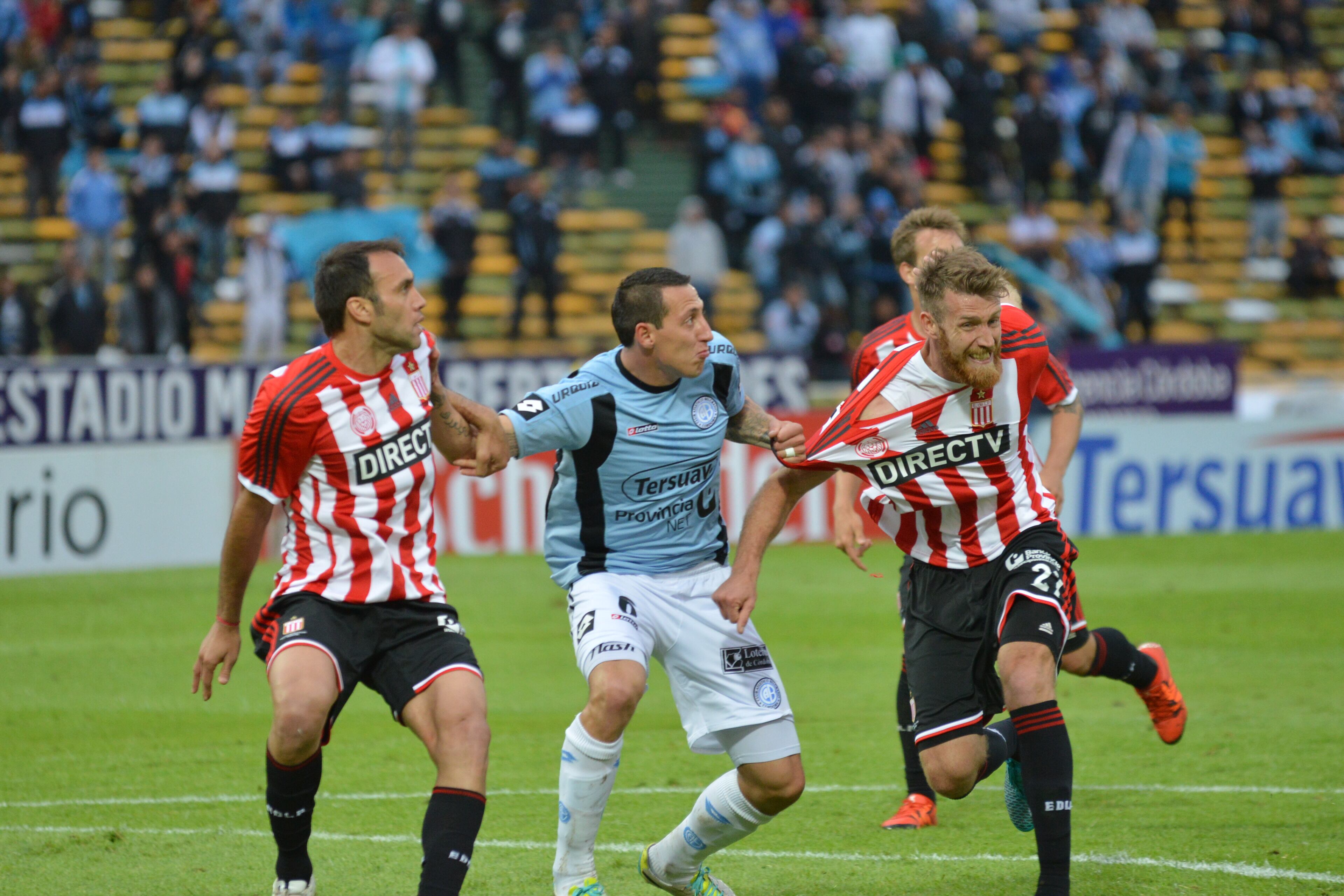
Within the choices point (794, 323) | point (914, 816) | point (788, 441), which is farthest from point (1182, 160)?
point (788, 441)

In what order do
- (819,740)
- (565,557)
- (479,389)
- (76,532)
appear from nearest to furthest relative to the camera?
(565,557) → (819,740) → (76,532) → (479,389)

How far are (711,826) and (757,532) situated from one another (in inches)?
37.4

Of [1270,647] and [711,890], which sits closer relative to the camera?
[711,890]

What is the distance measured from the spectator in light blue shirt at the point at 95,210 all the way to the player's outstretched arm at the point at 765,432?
13.6 m

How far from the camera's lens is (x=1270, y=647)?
33.3ft

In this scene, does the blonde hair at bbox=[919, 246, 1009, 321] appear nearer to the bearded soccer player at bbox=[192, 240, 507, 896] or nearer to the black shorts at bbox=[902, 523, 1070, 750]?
the black shorts at bbox=[902, 523, 1070, 750]

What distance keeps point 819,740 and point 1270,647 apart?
3853 mm

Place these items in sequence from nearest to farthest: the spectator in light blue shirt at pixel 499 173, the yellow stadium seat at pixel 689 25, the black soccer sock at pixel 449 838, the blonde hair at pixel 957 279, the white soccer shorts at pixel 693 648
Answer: the black soccer sock at pixel 449 838 → the blonde hair at pixel 957 279 → the white soccer shorts at pixel 693 648 → the spectator in light blue shirt at pixel 499 173 → the yellow stadium seat at pixel 689 25

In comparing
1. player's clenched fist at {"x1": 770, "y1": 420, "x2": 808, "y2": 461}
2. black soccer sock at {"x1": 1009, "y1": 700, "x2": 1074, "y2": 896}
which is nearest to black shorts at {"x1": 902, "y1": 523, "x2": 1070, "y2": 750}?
black soccer sock at {"x1": 1009, "y1": 700, "x2": 1074, "y2": 896}

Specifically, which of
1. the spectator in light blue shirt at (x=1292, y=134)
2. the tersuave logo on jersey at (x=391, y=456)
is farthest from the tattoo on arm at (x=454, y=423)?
the spectator in light blue shirt at (x=1292, y=134)

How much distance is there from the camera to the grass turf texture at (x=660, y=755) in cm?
555

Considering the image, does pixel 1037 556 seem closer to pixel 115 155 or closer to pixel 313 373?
pixel 313 373

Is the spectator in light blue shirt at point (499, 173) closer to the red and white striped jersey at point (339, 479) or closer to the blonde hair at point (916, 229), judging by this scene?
the blonde hair at point (916, 229)

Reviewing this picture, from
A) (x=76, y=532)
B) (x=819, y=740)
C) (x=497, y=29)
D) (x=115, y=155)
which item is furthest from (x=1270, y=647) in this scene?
(x=115, y=155)
